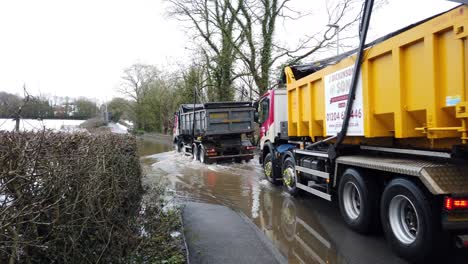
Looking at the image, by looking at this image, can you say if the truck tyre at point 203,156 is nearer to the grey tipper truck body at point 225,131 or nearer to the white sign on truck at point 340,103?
the grey tipper truck body at point 225,131

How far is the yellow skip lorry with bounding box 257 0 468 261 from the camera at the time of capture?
13.7ft

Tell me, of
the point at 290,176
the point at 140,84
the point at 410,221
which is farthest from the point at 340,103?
the point at 140,84

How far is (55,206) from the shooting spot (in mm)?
3002

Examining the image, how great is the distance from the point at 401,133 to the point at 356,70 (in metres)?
1.30

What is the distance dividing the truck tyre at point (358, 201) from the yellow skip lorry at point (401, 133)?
1 cm

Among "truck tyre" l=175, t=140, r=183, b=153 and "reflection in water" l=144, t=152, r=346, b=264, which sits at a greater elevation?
"truck tyre" l=175, t=140, r=183, b=153

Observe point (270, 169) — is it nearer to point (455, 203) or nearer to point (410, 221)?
Result: point (410, 221)

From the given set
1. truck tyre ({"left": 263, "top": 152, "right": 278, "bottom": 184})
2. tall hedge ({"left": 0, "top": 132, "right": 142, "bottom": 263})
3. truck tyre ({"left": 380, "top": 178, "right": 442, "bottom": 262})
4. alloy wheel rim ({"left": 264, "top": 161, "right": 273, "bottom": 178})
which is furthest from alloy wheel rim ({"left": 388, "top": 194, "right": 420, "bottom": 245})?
alloy wheel rim ({"left": 264, "top": 161, "right": 273, "bottom": 178})

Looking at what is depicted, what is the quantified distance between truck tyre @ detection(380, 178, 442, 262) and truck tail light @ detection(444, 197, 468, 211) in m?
0.18

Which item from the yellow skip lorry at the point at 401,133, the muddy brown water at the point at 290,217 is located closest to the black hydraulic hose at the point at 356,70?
the yellow skip lorry at the point at 401,133

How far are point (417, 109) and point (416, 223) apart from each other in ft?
4.57

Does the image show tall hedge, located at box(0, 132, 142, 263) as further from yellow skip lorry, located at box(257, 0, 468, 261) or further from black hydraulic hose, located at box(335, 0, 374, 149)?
black hydraulic hose, located at box(335, 0, 374, 149)

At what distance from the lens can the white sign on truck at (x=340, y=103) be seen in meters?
5.97

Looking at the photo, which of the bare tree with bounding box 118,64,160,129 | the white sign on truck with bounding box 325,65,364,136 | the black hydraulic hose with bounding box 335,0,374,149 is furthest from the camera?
the bare tree with bounding box 118,64,160,129
